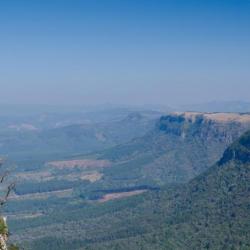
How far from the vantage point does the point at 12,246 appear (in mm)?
50531

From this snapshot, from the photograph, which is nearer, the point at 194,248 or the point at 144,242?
the point at 194,248

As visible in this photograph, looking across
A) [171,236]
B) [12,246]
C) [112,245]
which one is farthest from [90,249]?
[12,246]

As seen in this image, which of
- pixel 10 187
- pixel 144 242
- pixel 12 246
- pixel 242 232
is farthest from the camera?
pixel 144 242

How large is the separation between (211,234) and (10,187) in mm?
152198

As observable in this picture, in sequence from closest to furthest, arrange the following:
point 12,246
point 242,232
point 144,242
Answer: point 12,246 < point 242,232 < point 144,242

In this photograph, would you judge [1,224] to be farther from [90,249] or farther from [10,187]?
[90,249]

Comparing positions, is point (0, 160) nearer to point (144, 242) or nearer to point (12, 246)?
point (12, 246)

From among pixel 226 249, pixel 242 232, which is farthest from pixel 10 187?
pixel 242 232

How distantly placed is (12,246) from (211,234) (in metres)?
147

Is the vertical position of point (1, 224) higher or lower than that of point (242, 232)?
higher

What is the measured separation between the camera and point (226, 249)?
171 meters

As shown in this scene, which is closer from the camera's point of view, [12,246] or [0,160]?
[0,160]

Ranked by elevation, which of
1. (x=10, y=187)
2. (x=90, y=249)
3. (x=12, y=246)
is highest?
(x=10, y=187)

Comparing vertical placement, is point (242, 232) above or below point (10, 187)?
below
